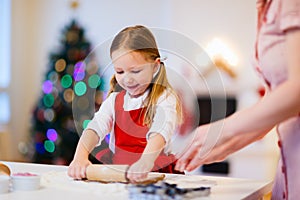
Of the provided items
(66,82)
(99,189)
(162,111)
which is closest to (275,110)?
(162,111)

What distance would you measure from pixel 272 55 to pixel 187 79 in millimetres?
207

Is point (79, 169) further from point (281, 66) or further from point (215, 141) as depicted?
point (281, 66)

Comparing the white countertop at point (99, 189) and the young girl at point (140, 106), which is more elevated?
the young girl at point (140, 106)

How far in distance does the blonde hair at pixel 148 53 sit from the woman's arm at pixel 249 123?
0.09 metres

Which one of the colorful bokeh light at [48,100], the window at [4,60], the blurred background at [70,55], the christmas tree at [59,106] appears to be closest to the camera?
the blurred background at [70,55]

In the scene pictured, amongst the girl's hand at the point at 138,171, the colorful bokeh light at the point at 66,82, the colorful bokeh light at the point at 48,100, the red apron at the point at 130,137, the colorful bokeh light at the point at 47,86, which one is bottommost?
the colorful bokeh light at the point at 48,100

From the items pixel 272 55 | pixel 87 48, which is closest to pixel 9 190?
pixel 272 55

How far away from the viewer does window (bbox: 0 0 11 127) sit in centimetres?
448

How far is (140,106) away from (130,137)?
64mm

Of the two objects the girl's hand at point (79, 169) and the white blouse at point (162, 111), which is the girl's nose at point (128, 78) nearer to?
the white blouse at point (162, 111)

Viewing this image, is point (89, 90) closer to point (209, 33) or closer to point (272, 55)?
point (272, 55)

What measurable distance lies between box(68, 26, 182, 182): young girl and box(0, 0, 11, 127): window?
372cm

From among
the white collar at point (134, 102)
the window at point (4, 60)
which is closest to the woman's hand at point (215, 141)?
the white collar at point (134, 102)

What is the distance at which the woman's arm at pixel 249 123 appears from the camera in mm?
783
